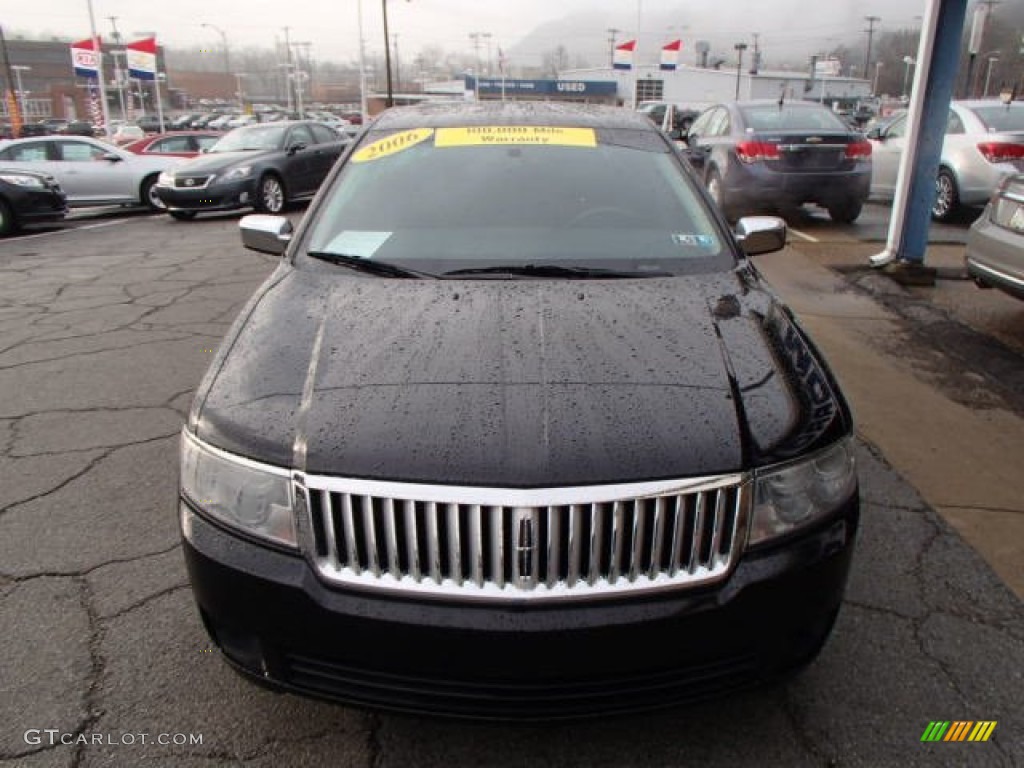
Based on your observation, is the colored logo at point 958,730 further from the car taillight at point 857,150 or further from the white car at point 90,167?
the white car at point 90,167

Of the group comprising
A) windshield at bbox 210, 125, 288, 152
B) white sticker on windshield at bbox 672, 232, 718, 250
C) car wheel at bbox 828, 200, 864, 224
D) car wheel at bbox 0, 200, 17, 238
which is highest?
white sticker on windshield at bbox 672, 232, 718, 250

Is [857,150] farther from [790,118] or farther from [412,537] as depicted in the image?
[412,537]

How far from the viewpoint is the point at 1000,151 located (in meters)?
9.18

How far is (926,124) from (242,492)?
7.21 metres

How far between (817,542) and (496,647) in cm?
82

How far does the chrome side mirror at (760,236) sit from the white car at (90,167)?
1193 centimetres

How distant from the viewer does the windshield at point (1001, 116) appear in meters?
9.52

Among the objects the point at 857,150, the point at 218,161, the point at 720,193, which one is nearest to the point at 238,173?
the point at 218,161

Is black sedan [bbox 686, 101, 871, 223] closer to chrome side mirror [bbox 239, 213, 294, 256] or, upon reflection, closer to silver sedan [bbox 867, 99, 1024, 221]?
silver sedan [bbox 867, 99, 1024, 221]

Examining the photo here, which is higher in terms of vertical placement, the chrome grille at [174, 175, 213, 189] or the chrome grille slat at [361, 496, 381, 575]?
the chrome grille slat at [361, 496, 381, 575]

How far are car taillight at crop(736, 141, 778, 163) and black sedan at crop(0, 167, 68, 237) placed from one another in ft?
32.4

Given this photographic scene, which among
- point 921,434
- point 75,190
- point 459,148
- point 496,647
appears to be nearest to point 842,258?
point 921,434

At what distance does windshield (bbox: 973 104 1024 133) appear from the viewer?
375 inches

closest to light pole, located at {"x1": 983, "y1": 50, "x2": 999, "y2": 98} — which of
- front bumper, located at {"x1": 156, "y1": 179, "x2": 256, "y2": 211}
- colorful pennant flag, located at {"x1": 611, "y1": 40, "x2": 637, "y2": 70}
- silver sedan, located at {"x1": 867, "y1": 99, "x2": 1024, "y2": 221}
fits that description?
colorful pennant flag, located at {"x1": 611, "y1": 40, "x2": 637, "y2": 70}
